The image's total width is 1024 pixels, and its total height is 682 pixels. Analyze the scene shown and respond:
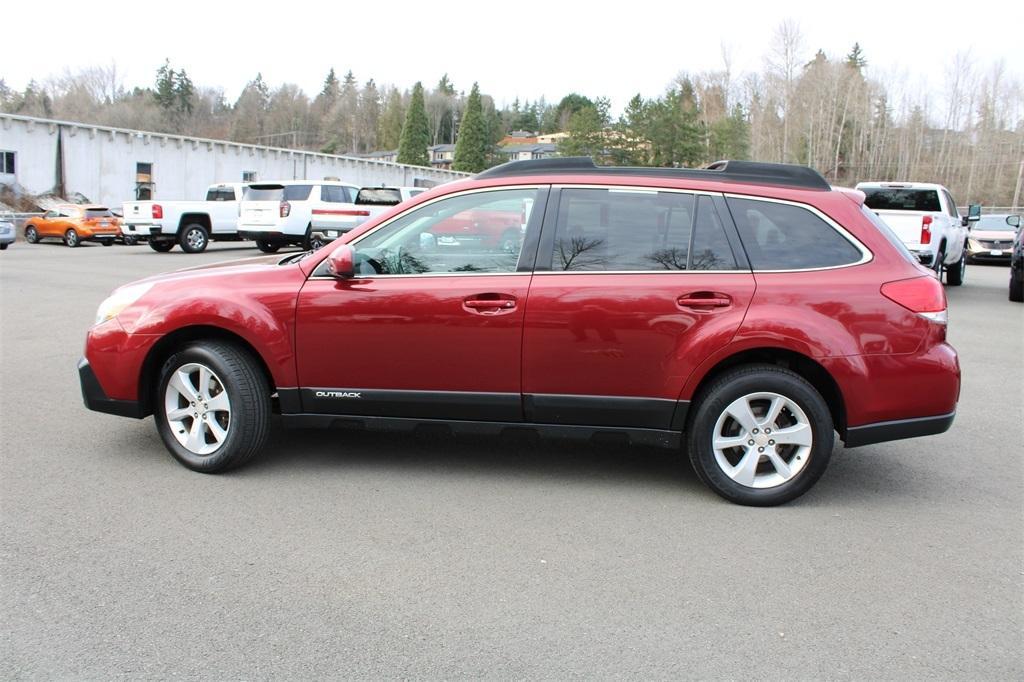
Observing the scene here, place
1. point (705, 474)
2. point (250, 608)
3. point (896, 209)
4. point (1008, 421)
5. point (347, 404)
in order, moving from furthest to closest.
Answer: point (896, 209) → point (1008, 421) → point (347, 404) → point (705, 474) → point (250, 608)

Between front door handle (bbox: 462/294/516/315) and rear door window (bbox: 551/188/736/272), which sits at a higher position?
rear door window (bbox: 551/188/736/272)

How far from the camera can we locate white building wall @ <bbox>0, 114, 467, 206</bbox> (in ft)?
130

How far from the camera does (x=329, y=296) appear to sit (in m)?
4.64

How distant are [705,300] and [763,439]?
0.80 m

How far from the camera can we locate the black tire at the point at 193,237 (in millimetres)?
24016

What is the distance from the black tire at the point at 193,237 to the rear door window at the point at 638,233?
21.9 meters

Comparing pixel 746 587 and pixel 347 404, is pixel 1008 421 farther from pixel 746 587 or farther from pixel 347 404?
pixel 347 404

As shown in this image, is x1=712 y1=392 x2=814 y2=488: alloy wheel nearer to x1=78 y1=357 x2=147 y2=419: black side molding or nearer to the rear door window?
the rear door window

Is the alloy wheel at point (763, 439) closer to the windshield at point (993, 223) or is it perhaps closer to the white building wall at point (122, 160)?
the windshield at point (993, 223)

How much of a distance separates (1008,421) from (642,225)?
387 cm

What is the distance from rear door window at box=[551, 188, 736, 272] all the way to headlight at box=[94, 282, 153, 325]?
8.18 feet

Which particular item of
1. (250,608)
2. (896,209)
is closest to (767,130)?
(896,209)

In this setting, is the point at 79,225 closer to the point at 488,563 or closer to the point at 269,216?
the point at 269,216

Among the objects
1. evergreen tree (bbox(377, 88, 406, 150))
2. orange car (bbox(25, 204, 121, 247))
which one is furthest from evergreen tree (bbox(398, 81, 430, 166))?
orange car (bbox(25, 204, 121, 247))
